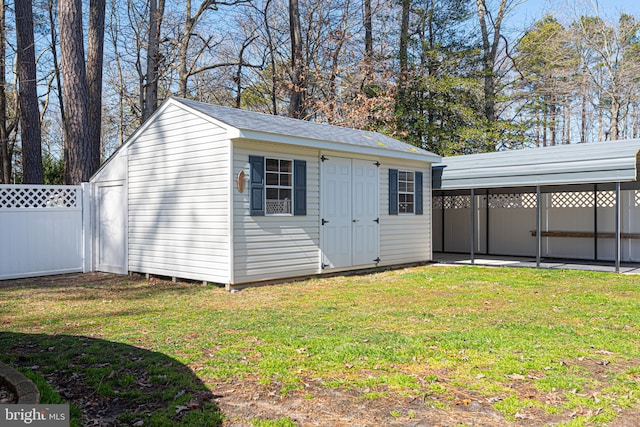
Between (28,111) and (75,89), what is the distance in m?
2.26

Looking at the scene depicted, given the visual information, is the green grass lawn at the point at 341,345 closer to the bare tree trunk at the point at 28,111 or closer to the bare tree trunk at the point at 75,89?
the bare tree trunk at the point at 75,89

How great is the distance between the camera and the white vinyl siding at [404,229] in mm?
10977

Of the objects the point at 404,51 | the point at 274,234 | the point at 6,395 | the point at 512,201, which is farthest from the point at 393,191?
the point at 404,51

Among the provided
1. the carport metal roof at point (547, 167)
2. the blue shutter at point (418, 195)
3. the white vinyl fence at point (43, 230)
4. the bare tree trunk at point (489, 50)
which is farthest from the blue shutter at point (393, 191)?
the bare tree trunk at point (489, 50)

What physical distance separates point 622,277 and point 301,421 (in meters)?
8.28

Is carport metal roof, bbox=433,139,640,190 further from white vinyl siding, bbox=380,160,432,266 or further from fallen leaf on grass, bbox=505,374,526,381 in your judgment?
fallen leaf on grass, bbox=505,374,526,381

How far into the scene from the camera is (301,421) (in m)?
3.19

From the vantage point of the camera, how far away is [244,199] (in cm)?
836

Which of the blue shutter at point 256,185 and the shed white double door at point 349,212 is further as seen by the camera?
the shed white double door at point 349,212

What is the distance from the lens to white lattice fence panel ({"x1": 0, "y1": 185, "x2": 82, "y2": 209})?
967cm

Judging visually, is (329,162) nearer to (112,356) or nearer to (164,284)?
(164,284)

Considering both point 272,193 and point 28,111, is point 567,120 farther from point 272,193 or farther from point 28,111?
point 28,111

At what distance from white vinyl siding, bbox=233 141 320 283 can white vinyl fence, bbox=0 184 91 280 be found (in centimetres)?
420

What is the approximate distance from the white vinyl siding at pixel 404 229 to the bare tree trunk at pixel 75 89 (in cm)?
668
